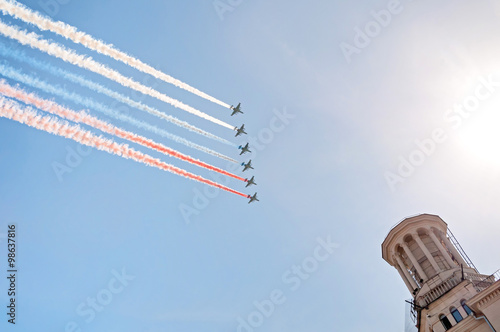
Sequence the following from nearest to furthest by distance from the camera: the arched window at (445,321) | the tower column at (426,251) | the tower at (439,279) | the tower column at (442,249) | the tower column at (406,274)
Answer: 1. the tower at (439,279)
2. the arched window at (445,321)
3. the tower column at (442,249)
4. the tower column at (426,251)
5. the tower column at (406,274)

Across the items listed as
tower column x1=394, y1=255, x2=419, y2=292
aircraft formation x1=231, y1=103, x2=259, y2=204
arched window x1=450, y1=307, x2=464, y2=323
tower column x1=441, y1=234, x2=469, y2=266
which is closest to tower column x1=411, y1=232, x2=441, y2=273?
tower column x1=441, y1=234, x2=469, y2=266

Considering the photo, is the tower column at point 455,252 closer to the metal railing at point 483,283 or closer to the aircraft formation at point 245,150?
the metal railing at point 483,283

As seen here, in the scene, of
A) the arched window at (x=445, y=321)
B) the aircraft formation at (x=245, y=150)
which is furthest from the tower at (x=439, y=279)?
the aircraft formation at (x=245, y=150)

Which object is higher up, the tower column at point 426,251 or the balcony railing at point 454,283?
the tower column at point 426,251

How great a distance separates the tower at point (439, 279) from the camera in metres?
38.5

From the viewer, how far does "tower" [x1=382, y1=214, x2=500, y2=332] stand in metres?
38.5

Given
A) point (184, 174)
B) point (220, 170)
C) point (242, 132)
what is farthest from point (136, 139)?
point (242, 132)

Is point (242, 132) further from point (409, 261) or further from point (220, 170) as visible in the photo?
point (409, 261)

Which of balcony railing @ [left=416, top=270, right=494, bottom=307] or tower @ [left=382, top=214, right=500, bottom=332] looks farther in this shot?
balcony railing @ [left=416, top=270, right=494, bottom=307]

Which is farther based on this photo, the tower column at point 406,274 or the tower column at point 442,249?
the tower column at point 406,274

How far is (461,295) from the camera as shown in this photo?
4256cm

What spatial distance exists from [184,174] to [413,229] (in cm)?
3376

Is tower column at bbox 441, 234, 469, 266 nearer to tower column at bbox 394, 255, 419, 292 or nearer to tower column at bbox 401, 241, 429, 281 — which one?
tower column at bbox 401, 241, 429, 281

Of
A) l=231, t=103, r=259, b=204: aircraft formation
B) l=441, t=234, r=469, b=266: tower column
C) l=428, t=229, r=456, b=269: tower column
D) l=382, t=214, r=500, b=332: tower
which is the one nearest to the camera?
l=382, t=214, r=500, b=332: tower
